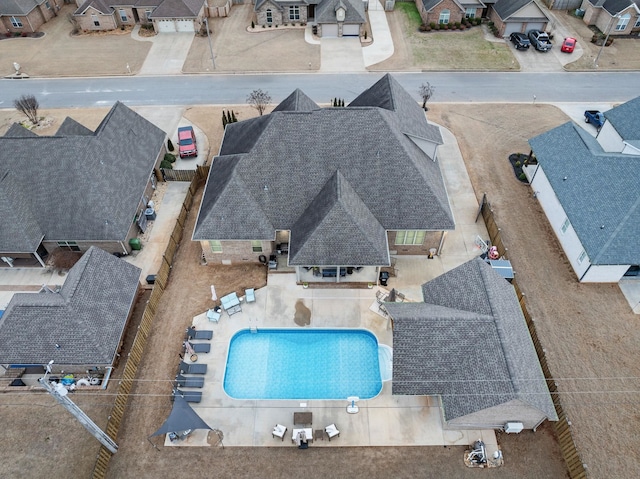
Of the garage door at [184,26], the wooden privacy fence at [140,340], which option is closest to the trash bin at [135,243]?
the wooden privacy fence at [140,340]

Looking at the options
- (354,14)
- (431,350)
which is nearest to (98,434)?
(431,350)

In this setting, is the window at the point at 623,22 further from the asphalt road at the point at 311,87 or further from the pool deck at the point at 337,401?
the pool deck at the point at 337,401

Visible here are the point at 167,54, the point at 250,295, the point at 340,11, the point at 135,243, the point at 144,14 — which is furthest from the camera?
the point at 144,14

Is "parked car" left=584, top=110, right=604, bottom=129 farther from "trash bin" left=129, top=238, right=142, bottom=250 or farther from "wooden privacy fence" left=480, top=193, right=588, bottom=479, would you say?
"trash bin" left=129, top=238, right=142, bottom=250

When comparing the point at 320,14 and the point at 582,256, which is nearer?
the point at 582,256

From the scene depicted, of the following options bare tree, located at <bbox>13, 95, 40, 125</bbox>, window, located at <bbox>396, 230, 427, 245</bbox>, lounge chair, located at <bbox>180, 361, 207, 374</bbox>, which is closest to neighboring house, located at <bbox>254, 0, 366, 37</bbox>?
bare tree, located at <bbox>13, 95, 40, 125</bbox>

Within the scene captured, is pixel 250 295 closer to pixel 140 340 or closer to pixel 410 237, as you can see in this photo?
pixel 140 340

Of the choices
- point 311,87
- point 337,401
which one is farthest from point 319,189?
point 311,87
